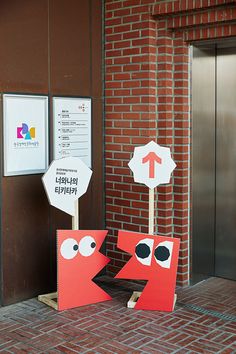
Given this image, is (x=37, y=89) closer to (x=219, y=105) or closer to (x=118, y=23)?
(x=118, y=23)

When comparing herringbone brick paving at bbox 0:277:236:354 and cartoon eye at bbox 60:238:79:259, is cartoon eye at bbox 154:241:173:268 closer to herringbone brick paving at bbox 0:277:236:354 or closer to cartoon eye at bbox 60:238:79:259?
herringbone brick paving at bbox 0:277:236:354

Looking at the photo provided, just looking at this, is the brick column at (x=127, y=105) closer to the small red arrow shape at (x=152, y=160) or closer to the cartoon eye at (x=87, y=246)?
the small red arrow shape at (x=152, y=160)

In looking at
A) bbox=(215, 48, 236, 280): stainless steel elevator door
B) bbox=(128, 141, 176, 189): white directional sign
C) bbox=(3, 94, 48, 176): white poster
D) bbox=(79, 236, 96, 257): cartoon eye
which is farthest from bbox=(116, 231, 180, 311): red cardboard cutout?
bbox=(215, 48, 236, 280): stainless steel elevator door

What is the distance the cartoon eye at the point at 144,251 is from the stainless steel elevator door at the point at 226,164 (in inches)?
50.5

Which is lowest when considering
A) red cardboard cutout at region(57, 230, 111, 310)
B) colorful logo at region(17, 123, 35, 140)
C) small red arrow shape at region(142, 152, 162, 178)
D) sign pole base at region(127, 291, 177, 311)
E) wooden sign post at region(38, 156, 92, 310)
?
sign pole base at region(127, 291, 177, 311)

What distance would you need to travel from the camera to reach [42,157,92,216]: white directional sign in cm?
530

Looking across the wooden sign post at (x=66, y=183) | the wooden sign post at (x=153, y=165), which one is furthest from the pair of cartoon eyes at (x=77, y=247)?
the wooden sign post at (x=153, y=165)

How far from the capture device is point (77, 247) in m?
5.38

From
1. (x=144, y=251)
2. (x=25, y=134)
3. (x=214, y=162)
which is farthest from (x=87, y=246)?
(x=214, y=162)

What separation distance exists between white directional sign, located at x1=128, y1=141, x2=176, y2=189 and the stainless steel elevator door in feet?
3.45

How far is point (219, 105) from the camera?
6.19 metres

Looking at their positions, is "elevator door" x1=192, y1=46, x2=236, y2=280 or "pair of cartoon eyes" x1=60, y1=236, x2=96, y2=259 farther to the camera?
"elevator door" x1=192, y1=46, x2=236, y2=280

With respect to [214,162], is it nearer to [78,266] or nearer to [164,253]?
[164,253]

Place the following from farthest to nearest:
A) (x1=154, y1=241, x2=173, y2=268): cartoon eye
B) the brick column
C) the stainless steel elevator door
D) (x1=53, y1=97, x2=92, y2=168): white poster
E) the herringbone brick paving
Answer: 1. the stainless steel elevator door
2. the brick column
3. (x1=53, y1=97, x2=92, y2=168): white poster
4. (x1=154, y1=241, x2=173, y2=268): cartoon eye
5. the herringbone brick paving
